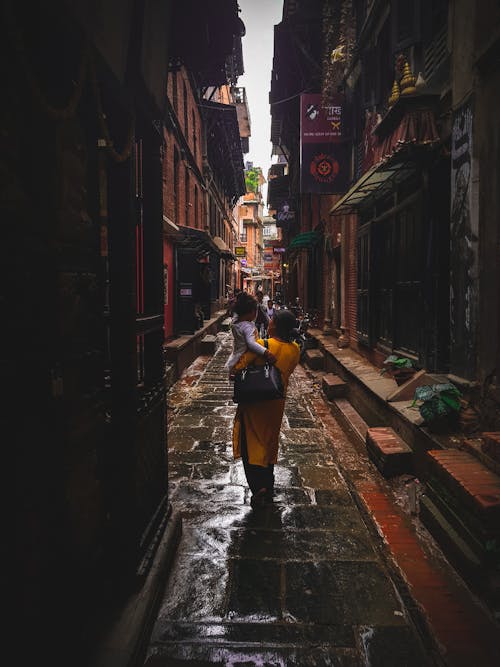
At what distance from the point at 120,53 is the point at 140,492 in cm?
259

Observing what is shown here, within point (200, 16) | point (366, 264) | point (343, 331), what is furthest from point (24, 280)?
point (343, 331)

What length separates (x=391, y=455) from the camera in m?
4.70

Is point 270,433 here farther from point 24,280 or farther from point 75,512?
point 24,280

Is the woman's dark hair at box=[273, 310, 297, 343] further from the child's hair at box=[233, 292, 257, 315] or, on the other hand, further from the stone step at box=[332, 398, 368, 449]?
the stone step at box=[332, 398, 368, 449]

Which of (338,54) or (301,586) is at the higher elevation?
(338,54)

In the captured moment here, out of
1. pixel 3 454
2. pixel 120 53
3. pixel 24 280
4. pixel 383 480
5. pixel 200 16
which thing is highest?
pixel 200 16

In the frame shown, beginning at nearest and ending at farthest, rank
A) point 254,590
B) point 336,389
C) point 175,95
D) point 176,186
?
1. point 254,590
2. point 336,389
3. point 175,95
4. point 176,186

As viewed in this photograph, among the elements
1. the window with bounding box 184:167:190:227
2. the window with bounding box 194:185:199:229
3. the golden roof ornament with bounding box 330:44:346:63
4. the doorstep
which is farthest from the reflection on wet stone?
the window with bounding box 194:185:199:229

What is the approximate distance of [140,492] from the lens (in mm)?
2863

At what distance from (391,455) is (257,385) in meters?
1.90

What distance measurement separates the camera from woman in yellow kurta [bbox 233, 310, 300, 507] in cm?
396

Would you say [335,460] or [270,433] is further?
[335,460]

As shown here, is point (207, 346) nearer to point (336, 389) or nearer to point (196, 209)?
point (336, 389)

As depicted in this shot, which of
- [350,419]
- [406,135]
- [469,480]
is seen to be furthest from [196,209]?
[469,480]
